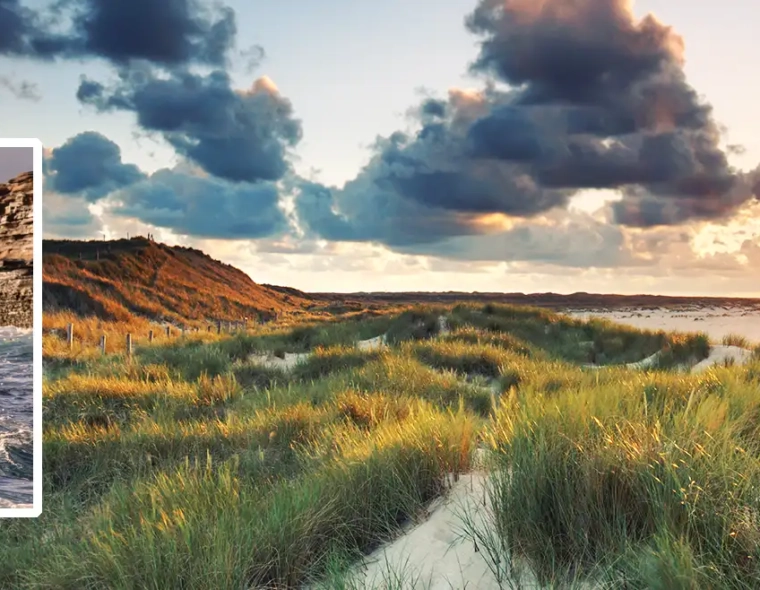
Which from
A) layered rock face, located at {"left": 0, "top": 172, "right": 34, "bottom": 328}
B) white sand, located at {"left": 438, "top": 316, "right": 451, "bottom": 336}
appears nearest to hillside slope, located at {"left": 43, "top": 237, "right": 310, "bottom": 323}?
white sand, located at {"left": 438, "top": 316, "right": 451, "bottom": 336}

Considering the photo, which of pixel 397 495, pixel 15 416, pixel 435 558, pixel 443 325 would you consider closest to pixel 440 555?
pixel 435 558

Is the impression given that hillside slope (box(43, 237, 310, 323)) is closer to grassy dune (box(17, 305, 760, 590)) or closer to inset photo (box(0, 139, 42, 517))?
grassy dune (box(17, 305, 760, 590))

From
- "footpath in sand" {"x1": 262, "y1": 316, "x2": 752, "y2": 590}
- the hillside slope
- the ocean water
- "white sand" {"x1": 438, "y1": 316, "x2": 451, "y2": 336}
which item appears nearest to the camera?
"footpath in sand" {"x1": 262, "y1": 316, "x2": 752, "y2": 590}

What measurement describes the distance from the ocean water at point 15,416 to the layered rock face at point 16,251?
11cm

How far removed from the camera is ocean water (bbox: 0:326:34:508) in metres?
3.62

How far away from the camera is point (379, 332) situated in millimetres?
19375

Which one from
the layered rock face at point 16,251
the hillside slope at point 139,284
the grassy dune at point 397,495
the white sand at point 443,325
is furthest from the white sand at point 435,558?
the hillside slope at point 139,284

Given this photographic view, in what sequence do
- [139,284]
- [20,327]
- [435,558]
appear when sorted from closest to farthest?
[435,558]
[20,327]
[139,284]

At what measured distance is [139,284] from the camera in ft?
125

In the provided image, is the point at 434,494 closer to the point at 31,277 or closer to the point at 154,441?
the point at 31,277

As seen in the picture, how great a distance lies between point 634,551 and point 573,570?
0.34 metres

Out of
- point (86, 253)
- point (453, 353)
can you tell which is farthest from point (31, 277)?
point (86, 253)

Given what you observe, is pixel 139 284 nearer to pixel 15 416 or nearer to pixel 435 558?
pixel 15 416

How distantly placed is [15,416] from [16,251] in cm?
97
